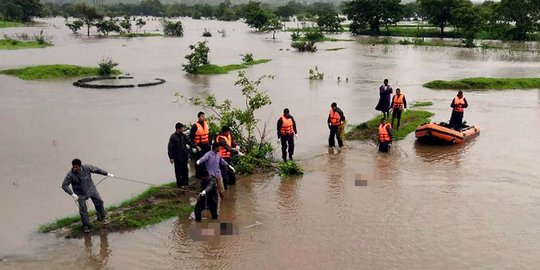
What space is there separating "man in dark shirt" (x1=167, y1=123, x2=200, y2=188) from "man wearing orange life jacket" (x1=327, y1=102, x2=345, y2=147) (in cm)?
499

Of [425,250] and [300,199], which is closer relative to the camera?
[425,250]

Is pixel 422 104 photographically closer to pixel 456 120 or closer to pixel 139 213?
pixel 456 120

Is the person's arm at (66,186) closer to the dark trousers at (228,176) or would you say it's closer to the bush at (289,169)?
the dark trousers at (228,176)

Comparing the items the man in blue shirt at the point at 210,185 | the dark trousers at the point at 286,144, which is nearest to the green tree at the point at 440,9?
the dark trousers at the point at 286,144

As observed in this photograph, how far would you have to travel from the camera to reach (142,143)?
1670cm

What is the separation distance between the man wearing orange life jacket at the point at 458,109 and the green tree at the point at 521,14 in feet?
169

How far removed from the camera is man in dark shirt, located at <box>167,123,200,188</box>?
1187cm

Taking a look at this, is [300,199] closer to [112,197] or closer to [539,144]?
[112,197]

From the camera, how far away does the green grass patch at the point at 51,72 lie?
32.2 meters

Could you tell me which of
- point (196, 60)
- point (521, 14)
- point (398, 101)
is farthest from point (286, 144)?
point (521, 14)

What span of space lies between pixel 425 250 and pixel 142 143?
1034cm

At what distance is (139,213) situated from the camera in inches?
420

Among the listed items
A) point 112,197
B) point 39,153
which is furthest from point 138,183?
point 39,153

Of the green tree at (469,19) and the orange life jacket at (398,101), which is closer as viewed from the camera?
the orange life jacket at (398,101)
